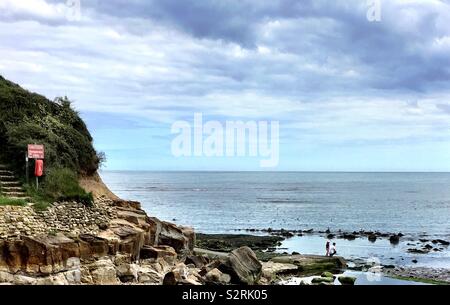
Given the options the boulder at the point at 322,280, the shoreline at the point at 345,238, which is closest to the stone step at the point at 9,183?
the boulder at the point at 322,280

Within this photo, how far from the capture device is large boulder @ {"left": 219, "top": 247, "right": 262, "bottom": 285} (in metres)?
25.3

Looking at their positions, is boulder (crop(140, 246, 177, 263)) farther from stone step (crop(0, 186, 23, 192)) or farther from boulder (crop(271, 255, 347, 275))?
boulder (crop(271, 255, 347, 275))

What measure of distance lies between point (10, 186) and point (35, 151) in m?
1.85

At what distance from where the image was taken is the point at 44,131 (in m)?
27.8

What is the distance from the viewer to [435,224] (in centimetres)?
7181

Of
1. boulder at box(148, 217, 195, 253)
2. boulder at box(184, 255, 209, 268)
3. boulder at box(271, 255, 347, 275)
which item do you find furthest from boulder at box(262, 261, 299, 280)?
boulder at box(148, 217, 195, 253)

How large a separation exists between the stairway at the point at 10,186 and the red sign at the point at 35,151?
1454mm

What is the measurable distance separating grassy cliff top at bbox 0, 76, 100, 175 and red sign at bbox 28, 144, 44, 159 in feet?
5.09

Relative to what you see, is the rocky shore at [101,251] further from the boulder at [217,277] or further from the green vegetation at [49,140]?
the green vegetation at [49,140]

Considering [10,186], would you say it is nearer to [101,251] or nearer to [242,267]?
[101,251]

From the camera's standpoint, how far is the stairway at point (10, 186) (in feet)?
76.1

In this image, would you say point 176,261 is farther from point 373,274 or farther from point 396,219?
point 396,219

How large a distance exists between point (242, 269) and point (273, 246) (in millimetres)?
26772
